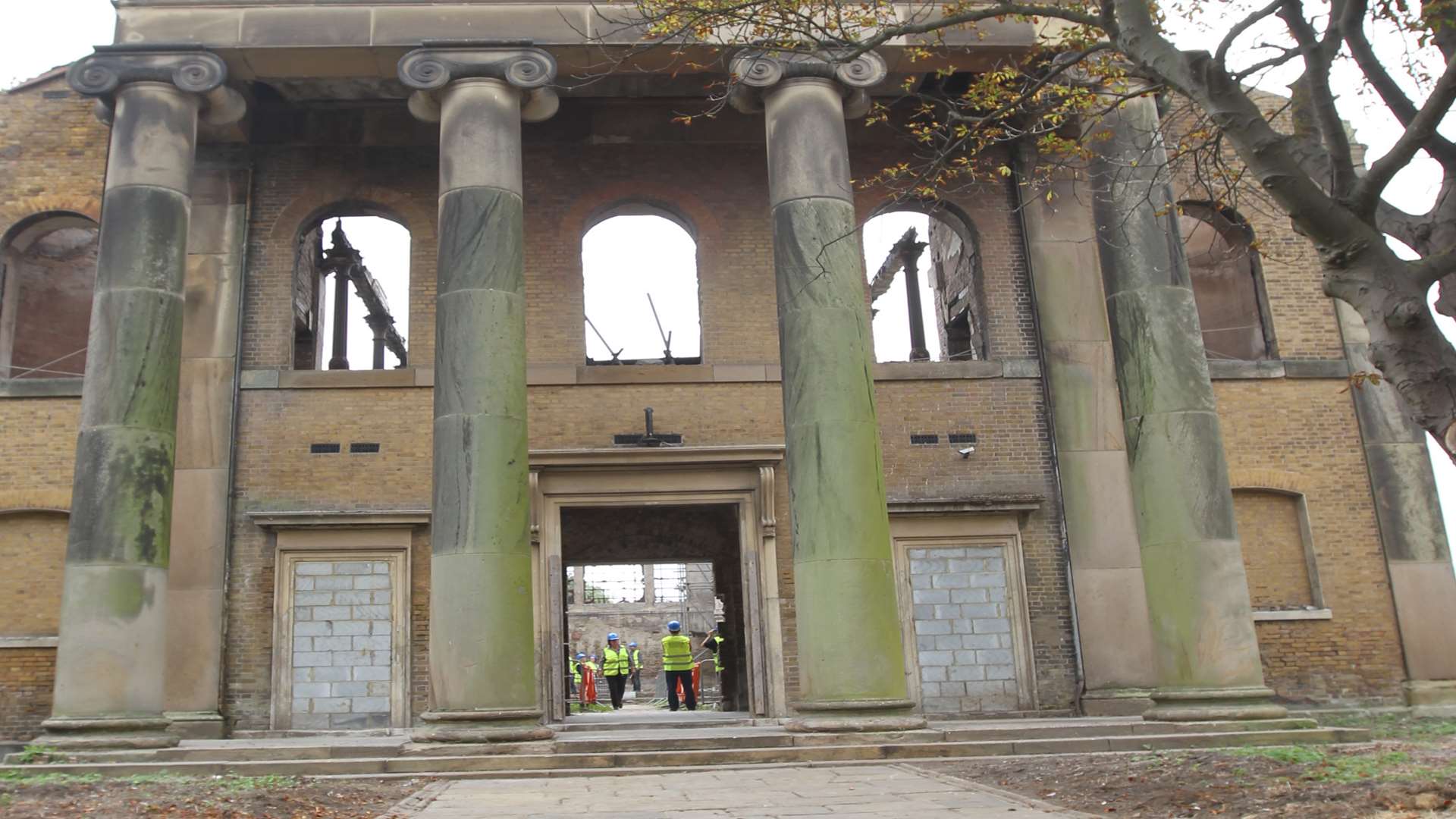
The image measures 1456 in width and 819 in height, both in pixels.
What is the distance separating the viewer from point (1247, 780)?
8141mm

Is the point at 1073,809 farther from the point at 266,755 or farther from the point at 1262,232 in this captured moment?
the point at 1262,232

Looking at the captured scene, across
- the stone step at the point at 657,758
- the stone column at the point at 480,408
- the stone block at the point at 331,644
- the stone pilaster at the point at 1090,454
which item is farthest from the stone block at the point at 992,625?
the stone block at the point at 331,644

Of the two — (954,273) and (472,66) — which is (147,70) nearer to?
(472,66)

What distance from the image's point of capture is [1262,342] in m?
17.0

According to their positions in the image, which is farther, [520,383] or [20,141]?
[20,141]

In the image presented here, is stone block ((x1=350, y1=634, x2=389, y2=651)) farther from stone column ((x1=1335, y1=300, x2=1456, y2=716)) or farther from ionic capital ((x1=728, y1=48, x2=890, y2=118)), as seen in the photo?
stone column ((x1=1335, y1=300, x2=1456, y2=716))

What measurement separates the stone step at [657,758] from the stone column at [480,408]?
20.9 inches

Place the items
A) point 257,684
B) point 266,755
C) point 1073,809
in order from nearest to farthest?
point 1073,809, point 266,755, point 257,684

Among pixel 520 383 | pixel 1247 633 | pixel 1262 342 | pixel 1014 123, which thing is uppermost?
pixel 1014 123

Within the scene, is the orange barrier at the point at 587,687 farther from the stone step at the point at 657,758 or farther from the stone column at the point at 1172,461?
the stone column at the point at 1172,461

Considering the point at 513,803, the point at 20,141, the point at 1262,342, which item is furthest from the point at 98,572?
the point at 1262,342

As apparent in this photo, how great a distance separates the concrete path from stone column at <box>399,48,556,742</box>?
4.44 feet

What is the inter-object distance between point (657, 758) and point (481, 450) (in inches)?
134

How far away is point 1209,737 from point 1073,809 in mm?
4641
